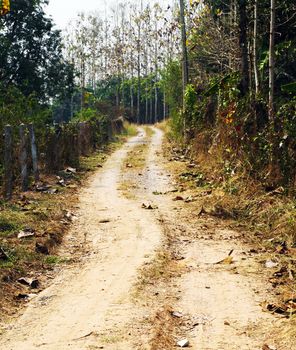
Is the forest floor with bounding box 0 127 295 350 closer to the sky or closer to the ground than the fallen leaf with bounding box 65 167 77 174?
closer to the ground

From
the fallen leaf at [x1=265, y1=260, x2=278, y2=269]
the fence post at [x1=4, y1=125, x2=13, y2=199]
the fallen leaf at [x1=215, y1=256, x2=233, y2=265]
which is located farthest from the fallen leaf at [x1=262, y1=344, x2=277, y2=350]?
the fence post at [x1=4, y1=125, x2=13, y2=199]

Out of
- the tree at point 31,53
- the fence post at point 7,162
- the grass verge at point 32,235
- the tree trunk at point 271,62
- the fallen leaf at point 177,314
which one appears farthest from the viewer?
the tree at point 31,53

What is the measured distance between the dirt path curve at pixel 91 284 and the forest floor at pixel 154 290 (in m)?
0.01

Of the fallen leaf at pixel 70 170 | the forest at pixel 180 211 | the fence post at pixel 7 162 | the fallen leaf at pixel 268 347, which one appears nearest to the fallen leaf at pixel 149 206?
the forest at pixel 180 211

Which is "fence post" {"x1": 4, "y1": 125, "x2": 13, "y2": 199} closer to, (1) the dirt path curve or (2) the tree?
(1) the dirt path curve

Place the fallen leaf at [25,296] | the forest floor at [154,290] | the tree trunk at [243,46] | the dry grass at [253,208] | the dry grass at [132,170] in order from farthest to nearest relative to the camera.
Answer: the tree trunk at [243,46], the dry grass at [132,170], the dry grass at [253,208], the fallen leaf at [25,296], the forest floor at [154,290]

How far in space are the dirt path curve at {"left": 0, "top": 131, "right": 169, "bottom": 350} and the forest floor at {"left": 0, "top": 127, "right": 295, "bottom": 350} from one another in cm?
1

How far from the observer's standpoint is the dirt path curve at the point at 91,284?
445cm

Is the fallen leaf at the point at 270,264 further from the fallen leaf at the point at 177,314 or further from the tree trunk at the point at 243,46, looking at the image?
the tree trunk at the point at 243,46

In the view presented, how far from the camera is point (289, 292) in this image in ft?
17.7

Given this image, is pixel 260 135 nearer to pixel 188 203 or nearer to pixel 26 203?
pixel 188 203

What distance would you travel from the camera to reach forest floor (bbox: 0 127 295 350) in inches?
173

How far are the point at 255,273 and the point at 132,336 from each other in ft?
7.48

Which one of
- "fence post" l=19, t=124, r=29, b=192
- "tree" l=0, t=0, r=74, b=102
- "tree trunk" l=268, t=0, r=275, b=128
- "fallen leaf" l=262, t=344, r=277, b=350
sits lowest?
"fallen leaf" l=262, t=344, r=277, b=350
